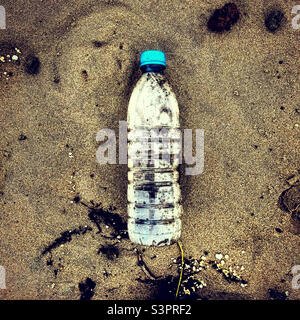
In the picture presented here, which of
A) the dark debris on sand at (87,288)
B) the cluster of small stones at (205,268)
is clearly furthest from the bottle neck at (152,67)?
the dark debris on sand at (87,288)

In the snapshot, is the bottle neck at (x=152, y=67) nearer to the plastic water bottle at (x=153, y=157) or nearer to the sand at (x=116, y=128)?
the plastic water bottle at (x=153, y=157)

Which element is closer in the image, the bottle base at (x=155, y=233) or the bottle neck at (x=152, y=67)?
the bottle neck at (x=152, y=67)

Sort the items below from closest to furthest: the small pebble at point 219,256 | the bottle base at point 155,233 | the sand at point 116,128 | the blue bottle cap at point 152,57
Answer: the blue bottle cap at point 152,57
the bottle base at point 155,233
the sand at point 116,128
the small pebble at point 219,256

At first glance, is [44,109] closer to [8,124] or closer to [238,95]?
[8,124]

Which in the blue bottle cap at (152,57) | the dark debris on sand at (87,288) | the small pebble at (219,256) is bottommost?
the dark debris on sand at (87,288)

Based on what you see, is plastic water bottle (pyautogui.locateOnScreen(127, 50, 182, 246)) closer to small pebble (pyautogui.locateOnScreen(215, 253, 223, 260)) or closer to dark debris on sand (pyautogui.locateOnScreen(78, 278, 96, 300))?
small pebble (pyautogui.locateOnScreen(215, 253, 223, 260))

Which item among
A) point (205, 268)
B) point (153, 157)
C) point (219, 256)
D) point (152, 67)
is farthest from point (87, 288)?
point (152, 67)
